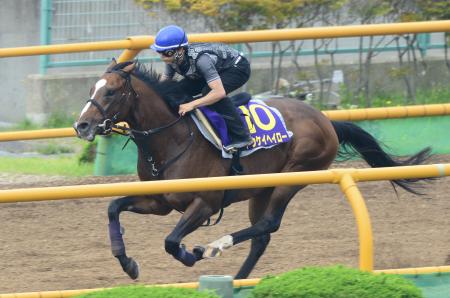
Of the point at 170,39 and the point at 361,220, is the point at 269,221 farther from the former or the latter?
the point at 361,220

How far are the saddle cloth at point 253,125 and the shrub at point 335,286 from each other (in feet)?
9.66

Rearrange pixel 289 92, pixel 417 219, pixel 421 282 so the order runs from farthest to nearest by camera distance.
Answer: pixel 289 92, pixel 417 219, pixel 421 282

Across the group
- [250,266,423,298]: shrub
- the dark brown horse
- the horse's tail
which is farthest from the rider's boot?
[250,266,423,298]: shrub

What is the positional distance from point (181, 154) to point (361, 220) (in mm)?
2862

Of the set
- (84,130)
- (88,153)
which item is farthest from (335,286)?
(88,153)

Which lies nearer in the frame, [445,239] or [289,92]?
[445,239]

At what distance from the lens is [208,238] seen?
28.3 feet

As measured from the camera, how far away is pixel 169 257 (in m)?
8.15

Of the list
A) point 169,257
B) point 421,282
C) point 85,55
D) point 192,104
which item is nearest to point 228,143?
point 192,104

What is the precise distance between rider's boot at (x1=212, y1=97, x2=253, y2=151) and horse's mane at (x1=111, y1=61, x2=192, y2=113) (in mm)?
244

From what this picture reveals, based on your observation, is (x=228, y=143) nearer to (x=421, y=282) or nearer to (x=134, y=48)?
(x=134, y=48)

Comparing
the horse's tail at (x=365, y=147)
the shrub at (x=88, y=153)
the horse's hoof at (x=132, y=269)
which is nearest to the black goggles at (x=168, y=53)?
the horse's hoof at (x=132, y=269)

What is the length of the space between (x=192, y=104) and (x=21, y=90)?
6172 millimetres

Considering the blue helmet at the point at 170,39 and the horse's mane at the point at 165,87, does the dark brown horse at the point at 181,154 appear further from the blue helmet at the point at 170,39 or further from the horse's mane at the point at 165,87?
the blue helmet at the point at 170,39
